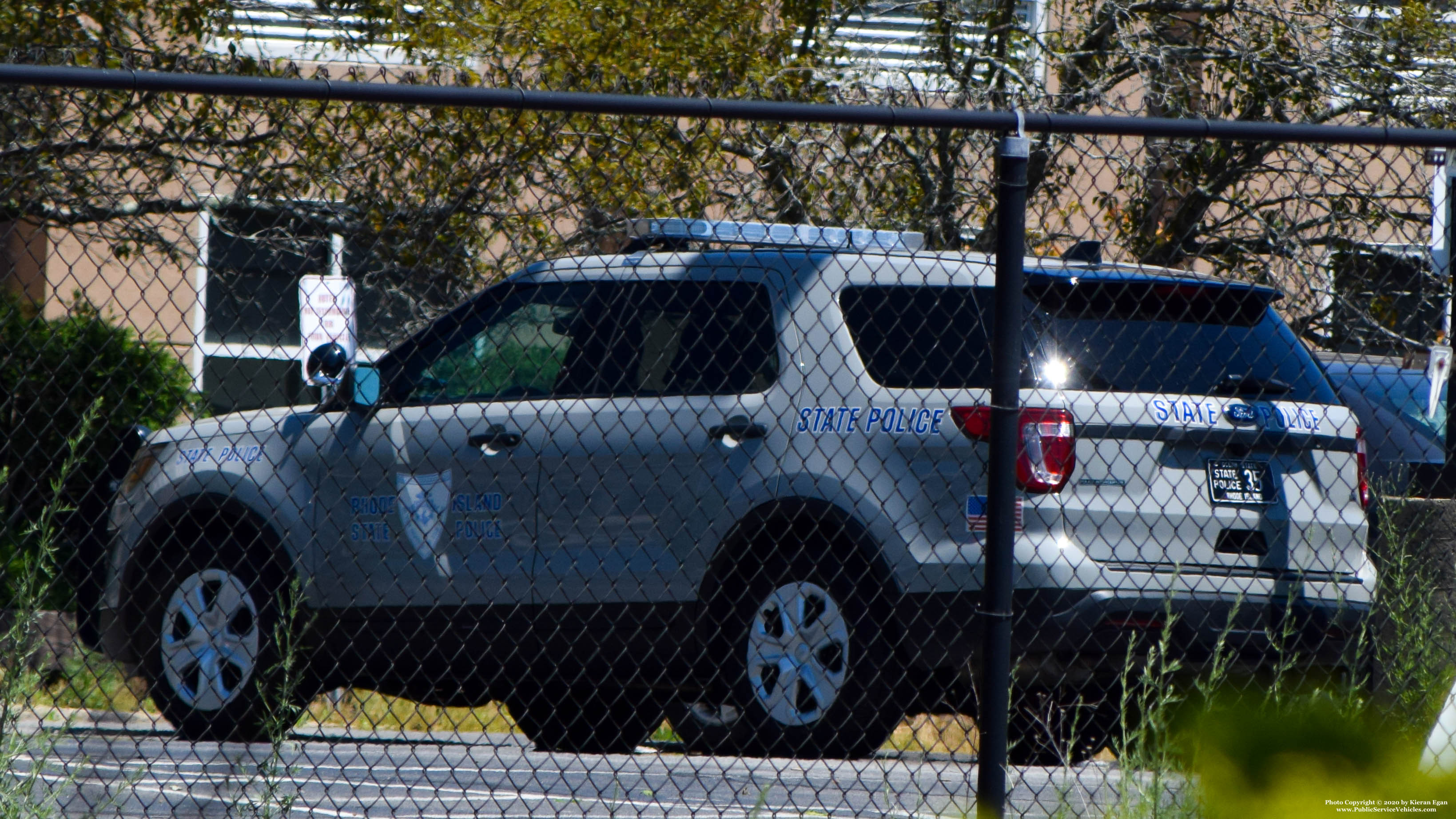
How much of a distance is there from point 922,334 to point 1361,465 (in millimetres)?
1540

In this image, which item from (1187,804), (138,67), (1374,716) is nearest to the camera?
(1374,716)

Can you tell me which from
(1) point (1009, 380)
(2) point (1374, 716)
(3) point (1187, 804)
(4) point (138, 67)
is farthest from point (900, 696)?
(4) point (138, 67)

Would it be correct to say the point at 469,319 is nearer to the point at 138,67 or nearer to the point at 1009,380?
the point at 1009,380

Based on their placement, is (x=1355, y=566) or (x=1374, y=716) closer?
(x=1374, y=716)

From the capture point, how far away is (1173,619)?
3.50m

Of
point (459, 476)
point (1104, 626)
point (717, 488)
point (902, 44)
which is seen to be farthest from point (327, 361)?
point (902, 44)

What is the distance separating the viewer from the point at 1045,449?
4.82m

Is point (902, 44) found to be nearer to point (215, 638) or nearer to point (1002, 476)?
point (215, 638)

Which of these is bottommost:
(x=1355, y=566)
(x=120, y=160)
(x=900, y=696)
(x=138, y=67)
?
(x=900, y=696)

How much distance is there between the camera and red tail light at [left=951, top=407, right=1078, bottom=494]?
4797 mm

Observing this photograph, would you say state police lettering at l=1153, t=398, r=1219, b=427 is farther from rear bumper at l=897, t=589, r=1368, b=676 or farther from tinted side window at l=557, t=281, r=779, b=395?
tinted side window at l=557, t=281, r=779, b=395

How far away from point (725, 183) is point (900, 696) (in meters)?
2.86

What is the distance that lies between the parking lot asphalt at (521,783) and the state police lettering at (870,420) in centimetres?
105

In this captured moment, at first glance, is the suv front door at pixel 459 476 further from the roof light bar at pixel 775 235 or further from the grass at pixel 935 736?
the grass at pixel 935 736
